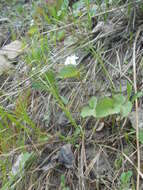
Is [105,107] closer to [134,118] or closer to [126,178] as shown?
[134,118]

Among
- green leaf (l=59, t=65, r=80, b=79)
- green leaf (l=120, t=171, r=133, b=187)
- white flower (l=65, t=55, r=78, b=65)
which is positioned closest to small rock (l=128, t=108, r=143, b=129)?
green leaf (l=120, t=171, r=133, b=187)

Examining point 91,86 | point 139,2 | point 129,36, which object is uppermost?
point 139,2

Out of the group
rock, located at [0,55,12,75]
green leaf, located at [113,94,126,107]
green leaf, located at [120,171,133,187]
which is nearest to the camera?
green leaf, located at [120,171,133,187]

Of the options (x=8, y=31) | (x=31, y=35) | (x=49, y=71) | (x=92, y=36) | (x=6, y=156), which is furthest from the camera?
(x=8, y=31)

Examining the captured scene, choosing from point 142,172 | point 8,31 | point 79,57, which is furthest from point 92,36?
point 8,31

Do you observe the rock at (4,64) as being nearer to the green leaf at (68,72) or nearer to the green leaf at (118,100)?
the green leaf at (68,72)

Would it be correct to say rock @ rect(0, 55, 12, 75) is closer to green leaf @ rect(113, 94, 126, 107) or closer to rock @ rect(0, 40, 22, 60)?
rock @ rect(0, 40, 22, 60)

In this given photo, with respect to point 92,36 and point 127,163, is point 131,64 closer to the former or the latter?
point 92,36

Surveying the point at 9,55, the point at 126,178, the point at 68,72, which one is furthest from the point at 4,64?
the point at 126,178
